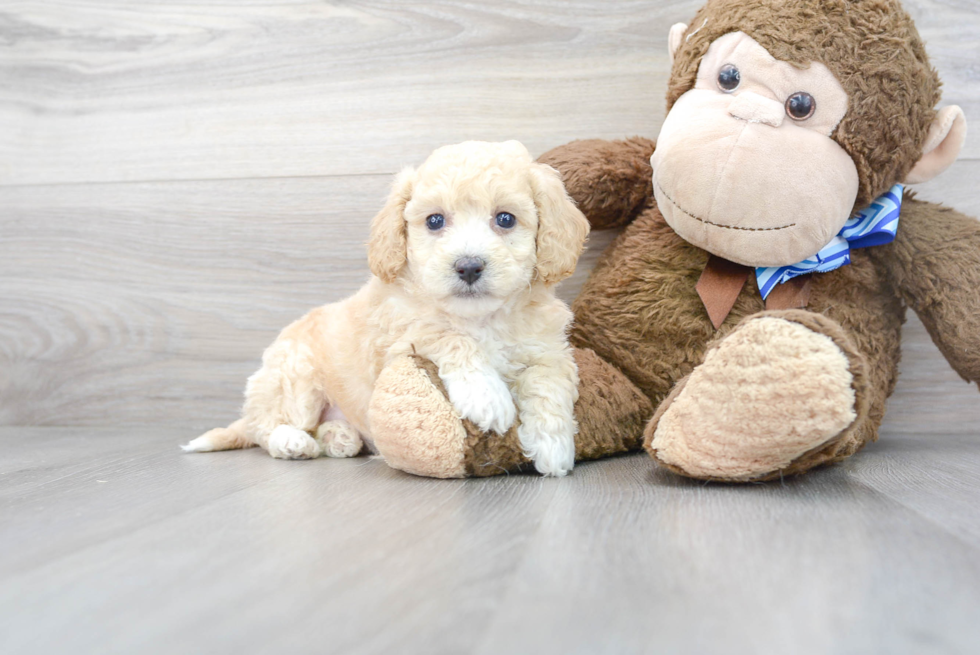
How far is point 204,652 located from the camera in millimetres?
583

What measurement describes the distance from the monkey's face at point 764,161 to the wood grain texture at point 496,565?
0.40 meters

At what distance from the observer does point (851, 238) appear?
1.30 m

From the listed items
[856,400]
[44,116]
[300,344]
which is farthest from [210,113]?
[856,400]

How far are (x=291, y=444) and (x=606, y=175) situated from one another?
79 cm

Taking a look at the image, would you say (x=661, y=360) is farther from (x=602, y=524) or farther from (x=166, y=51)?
(x=166, y=51)

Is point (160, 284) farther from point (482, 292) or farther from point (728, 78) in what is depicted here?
point (728, 78)

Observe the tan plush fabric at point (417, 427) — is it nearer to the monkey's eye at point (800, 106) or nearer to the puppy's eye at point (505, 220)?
the puppy's eye at point (505, 220)

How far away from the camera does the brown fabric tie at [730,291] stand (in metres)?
1.32

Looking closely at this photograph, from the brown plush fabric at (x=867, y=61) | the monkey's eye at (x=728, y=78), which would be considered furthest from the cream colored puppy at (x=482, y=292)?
the brown plush fabric at (x=867, y=61)

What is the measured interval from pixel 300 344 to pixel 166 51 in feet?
2.86

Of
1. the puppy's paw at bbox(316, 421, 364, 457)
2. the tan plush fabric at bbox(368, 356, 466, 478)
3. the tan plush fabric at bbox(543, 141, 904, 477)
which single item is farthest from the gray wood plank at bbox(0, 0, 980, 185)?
the tan plush fabric at bbox(368, 356, 466, 478)

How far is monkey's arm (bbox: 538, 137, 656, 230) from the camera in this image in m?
1.44

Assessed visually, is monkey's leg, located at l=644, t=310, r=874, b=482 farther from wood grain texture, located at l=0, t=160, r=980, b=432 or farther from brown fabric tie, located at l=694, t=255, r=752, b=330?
wood grain texture, located at l=0, t=160, r=980, b=432

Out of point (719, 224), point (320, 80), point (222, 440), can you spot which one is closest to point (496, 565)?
point (719, 224)
